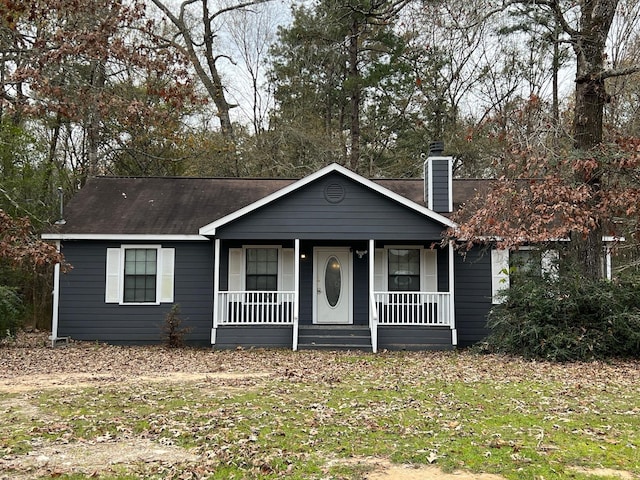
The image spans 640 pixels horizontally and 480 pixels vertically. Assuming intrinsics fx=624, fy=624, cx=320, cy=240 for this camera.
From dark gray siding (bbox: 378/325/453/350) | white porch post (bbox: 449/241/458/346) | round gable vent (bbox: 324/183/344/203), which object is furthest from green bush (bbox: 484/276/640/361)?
round gable vent (bbox: 324/183/344/203)

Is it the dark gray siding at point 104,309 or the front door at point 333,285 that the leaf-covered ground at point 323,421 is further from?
the front door at point 333,285

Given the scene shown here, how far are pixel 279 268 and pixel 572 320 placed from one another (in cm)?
711

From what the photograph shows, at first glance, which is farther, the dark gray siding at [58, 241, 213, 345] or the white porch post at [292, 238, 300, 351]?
the dark gray siding at [58, 241, 213, 345]

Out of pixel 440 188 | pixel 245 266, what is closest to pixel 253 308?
pixel 245 266

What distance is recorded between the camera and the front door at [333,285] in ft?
51.7

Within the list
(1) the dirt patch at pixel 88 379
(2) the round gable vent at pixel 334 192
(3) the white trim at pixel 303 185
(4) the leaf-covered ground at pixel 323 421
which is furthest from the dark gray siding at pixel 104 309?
(1) the dirt patch at pixel 88 379

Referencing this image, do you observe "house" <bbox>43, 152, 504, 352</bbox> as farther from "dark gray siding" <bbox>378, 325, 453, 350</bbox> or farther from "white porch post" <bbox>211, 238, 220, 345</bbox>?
"dark gray siding" <bbox>378, 325, 453, 350</bbox>

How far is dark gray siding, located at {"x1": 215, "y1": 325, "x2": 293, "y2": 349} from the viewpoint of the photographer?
1455 cm

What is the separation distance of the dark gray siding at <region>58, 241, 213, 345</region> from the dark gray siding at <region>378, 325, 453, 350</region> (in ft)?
14.6

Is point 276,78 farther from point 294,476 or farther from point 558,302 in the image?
point 294,476

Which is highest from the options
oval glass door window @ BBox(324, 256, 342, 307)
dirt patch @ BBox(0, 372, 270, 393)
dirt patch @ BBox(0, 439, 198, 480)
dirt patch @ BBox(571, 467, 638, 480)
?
oval glass door window @ BBox(324, 256, 342, 307)

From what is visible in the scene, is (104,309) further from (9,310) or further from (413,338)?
(413,338)

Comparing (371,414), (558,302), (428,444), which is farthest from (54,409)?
(558,302)

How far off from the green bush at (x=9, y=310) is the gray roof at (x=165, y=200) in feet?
5.95
